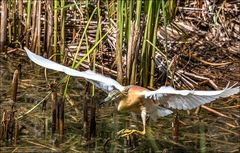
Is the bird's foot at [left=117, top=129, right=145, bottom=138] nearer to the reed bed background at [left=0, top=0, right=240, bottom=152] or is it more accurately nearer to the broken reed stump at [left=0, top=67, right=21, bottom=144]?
the reed bed background at [left=0, top=0, right=240, bottom=152]

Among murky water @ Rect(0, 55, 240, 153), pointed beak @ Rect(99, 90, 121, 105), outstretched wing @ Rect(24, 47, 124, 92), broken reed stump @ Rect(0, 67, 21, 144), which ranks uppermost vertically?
outstretched wing @ Rect(24, 47, 124, 92)

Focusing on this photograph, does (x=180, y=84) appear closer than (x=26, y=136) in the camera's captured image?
No

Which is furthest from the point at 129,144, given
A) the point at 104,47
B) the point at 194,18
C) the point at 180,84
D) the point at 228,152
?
the point at 194,18

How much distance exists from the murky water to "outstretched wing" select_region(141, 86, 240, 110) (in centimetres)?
30

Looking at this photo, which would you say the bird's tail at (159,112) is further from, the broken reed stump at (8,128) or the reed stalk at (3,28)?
the reed stalk at (3,28)

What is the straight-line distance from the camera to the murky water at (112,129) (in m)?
3.85

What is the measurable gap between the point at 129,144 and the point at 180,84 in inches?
54.0

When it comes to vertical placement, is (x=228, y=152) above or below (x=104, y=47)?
below

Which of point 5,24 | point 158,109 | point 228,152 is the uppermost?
point 5,24

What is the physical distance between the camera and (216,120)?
175 inches

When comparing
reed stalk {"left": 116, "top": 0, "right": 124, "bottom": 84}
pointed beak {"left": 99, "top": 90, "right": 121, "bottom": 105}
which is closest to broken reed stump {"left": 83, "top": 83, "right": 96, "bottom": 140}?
pointed beak {"left": 99, "top": 90, "right": 121, "bottom": 105}

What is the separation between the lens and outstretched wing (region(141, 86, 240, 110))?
10.5ft

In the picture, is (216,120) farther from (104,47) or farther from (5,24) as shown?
(5,24)

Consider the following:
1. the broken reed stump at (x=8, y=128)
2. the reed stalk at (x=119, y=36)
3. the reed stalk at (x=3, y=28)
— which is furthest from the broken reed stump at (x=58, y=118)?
the reed stalk at (x=3, y=28)
